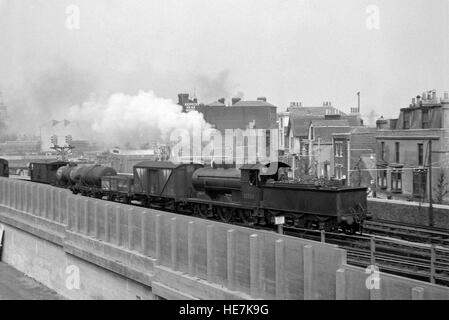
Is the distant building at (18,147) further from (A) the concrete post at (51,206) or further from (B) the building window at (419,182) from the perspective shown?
(A) the concrete post at (51,206)

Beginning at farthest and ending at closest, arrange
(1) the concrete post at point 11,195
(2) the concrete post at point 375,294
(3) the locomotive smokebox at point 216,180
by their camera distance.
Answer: (1) the concrete post at point 11,195, (3) the locomotive smokebox at point 216,180, (2) the concrete post at point 375,294

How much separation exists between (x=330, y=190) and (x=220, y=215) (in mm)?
4862

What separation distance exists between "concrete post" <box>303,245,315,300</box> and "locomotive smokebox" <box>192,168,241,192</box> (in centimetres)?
884

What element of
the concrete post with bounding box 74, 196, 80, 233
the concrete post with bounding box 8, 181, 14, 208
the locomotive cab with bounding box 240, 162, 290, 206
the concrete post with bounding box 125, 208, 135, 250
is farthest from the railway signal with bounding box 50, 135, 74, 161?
the concrete post with bounding box 125, 208, 135, 250

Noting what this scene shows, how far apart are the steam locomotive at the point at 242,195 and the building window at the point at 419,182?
17.2 meters

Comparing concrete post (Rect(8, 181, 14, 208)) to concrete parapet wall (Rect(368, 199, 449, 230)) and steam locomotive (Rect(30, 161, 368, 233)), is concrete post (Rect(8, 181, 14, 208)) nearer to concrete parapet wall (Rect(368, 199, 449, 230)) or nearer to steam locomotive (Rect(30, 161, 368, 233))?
steam locomotive (Rect(30, 161, 368, 233))

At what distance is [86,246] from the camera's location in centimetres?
1638

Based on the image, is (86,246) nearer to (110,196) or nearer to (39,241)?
(39,241)

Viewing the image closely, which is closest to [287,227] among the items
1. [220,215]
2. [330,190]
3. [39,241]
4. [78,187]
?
[330,190]

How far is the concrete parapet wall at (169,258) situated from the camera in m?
8.95

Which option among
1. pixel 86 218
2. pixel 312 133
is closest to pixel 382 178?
pixel 312 133

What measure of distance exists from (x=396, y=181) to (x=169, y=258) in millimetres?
25636

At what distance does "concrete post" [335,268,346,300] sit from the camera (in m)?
8.34

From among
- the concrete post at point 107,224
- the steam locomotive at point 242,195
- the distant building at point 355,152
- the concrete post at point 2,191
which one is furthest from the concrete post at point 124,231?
the distant building at point 355,152
